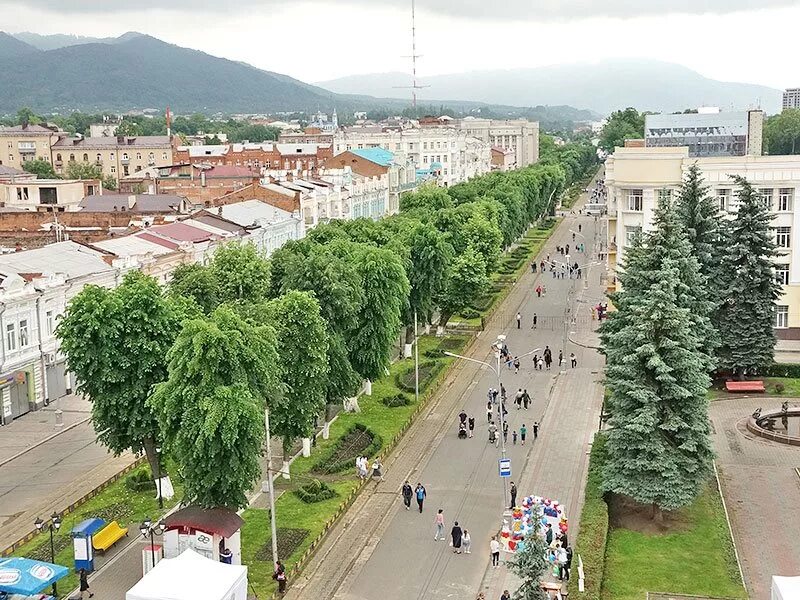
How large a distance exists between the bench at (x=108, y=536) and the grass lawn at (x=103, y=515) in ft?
1.18

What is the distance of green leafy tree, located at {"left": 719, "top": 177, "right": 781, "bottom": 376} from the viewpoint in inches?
2040

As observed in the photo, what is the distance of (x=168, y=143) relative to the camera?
143125 mm

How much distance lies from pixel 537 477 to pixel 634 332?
8.33 m

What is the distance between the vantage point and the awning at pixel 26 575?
91.8 ft

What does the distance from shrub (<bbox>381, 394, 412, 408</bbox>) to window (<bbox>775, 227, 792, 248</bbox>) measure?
85.2 feet

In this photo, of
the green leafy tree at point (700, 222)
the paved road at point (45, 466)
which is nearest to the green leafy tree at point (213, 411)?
the paved road at point (45, 466)

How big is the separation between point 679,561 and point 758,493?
8.24 metres

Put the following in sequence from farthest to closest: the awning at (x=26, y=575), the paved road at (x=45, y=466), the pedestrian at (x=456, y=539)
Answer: the paved road at (x=45, y=466) → the pedestrian at (x=456, y=539) → the awning at (x=26, y=575)

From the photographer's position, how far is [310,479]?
4062cm

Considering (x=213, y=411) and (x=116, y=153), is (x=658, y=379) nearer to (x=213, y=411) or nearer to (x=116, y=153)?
(x=213, y=411)

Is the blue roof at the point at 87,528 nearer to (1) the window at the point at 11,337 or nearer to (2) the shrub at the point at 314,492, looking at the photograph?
(2) the shrub at the point at 314,492

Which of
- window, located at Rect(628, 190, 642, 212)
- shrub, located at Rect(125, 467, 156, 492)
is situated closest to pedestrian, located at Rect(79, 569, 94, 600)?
shrub, located at Rect(125, 467, 156, 492)

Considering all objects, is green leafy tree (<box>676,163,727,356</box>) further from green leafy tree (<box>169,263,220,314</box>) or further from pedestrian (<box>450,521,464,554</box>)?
green leafy tree (<box>169,263,220,314</box>)

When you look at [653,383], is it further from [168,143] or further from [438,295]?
[168,143]
